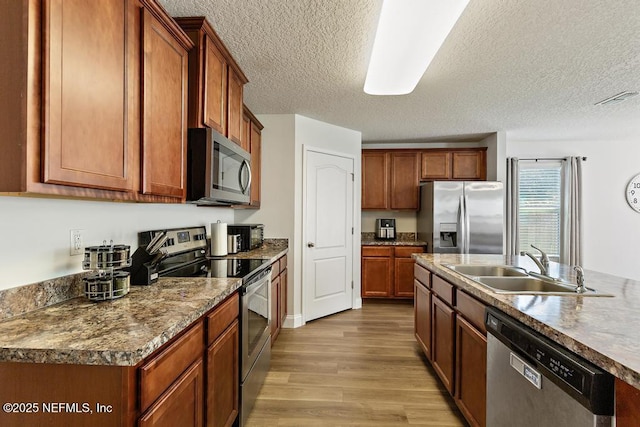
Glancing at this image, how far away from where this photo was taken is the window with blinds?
4801mm

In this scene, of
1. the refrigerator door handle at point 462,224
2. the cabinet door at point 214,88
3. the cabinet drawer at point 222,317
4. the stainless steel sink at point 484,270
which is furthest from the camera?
the refrigerator door handle at point 462,224

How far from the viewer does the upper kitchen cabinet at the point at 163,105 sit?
1.40m

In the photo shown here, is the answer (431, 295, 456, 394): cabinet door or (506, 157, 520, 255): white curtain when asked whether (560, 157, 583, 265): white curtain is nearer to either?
(506, 157, 520, 255): white curtain

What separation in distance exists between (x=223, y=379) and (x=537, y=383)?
131 centimetres

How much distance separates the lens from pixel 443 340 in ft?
7.07

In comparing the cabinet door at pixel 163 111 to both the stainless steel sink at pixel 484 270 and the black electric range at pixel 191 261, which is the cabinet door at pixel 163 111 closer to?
the black electric range at pixel 191 261

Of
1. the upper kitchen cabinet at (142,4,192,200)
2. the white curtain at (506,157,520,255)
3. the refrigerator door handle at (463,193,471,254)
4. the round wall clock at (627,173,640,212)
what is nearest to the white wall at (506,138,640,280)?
the round wall clock at (627,173,640,212)

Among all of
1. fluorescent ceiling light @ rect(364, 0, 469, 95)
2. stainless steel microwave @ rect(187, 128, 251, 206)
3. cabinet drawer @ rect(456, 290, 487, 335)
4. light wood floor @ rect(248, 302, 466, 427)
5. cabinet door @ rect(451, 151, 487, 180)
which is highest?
fluorescent ceiling light @ rect(364, 0, 469, 95)

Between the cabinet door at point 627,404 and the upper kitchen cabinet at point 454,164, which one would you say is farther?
the upper kitchen cabinet at point 454,164

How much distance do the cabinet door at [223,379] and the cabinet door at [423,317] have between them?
147cm

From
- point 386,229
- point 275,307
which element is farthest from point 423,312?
point 386,229

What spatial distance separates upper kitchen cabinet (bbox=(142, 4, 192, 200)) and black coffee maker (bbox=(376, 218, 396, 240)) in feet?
11.7

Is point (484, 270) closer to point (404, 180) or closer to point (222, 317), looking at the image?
point (222, 317)

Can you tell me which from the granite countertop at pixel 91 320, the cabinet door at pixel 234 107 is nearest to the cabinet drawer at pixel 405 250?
the cabinet door at pixel 234 107
